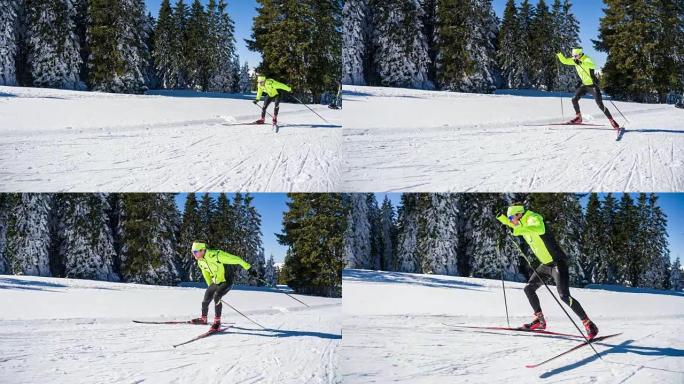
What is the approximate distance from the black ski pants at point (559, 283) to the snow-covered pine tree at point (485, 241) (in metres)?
0.58

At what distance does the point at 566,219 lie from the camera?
21.7 feet

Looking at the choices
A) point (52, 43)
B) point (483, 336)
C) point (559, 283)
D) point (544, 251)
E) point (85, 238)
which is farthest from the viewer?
point (85, 238)

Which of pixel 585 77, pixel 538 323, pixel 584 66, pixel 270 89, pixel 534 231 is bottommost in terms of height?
pixel 538 323

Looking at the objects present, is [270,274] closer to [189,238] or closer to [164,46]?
[189,238]

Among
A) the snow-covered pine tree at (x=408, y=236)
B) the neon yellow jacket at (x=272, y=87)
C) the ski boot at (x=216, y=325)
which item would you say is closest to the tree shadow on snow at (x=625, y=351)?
the snow-covered pine tree at (x=408, y=236)

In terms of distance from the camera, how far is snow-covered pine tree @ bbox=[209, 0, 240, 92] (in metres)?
6.71

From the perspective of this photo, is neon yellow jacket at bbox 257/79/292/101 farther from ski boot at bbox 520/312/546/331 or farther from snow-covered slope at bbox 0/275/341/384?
ski boot at bbox 520/312/546/331

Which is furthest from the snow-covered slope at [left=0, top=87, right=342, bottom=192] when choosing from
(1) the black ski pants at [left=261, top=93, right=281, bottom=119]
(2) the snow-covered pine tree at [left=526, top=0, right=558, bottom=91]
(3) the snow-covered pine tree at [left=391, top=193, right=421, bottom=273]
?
(2) the snow-covered pine tree at [left=526, top=0, right=558, bottom=91]

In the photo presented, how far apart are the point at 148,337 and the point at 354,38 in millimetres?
3595

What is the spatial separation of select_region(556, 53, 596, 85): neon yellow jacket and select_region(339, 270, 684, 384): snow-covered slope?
2080 mm

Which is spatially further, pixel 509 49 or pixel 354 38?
pixel 354 38

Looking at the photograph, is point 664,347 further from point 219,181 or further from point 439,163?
point 219,181

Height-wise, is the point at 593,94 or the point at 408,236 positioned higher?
the point at 593,94

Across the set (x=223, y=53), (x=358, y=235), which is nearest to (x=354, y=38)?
(x=223, y=53)
